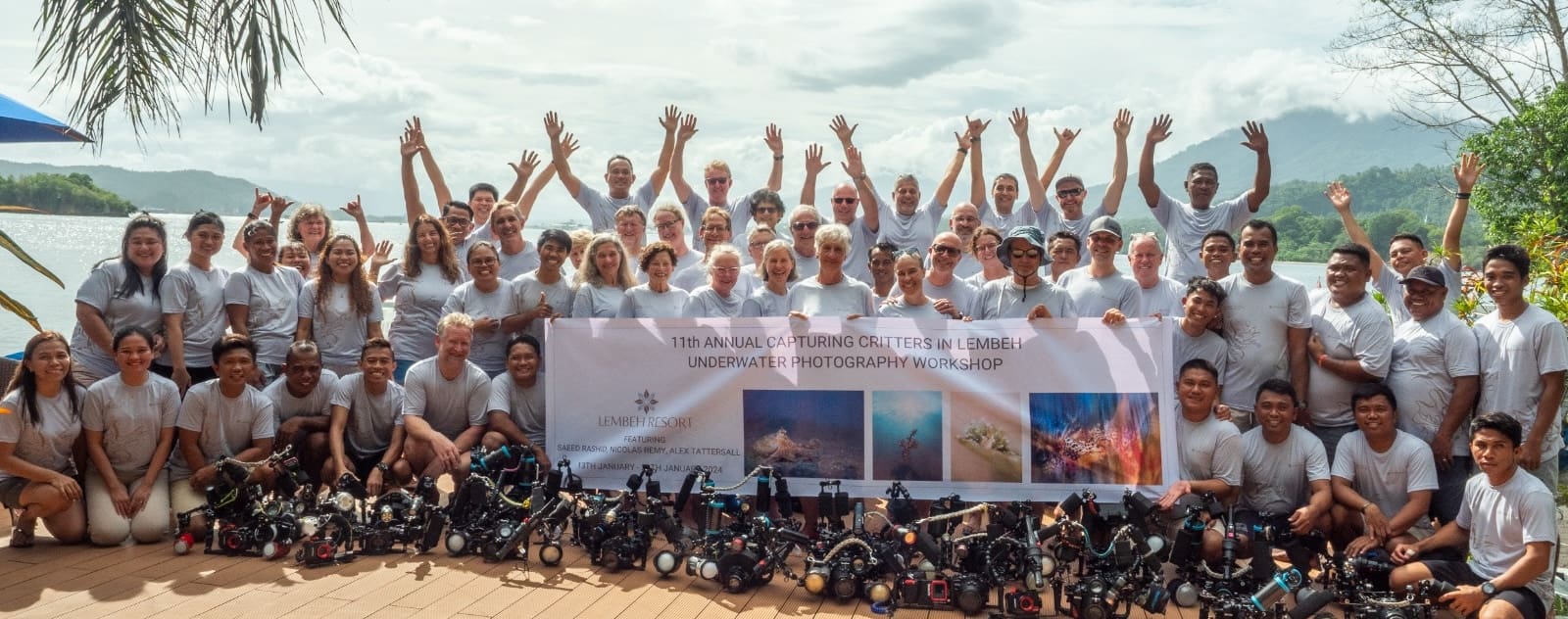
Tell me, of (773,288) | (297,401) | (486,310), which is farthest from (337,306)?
(773,288)

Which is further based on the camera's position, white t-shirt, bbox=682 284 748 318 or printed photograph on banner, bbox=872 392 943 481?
white t-shirt, bbox=682 284 748 318

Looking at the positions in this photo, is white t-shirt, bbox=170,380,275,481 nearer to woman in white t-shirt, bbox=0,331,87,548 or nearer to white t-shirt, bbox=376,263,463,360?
woman in white t-shirt, bbox=0,331,87,548

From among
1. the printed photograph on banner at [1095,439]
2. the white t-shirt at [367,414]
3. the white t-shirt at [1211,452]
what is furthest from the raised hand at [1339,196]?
the white t-shirt at [367,414]

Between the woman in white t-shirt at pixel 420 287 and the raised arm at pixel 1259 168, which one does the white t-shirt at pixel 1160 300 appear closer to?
A: the raised arm at pixel 1259 168

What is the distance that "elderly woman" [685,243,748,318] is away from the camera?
679 centimetres

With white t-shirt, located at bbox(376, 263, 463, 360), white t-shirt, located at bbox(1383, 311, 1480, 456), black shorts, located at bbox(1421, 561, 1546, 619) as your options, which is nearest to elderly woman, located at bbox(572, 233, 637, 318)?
white t-shirt, located at bbox(376, 263, 463, 360)

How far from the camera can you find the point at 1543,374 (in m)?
5.66

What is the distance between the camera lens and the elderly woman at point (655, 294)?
6.87 metres

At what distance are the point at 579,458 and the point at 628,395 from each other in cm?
48

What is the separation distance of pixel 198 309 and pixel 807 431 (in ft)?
12.5

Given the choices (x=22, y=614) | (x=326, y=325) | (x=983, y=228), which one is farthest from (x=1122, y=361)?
(x=22, y=614)

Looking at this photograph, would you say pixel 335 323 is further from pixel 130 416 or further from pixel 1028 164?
pixel 1028 164

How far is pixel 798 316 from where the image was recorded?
6.44m

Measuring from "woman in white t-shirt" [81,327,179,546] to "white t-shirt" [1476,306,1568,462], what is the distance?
7137mm
